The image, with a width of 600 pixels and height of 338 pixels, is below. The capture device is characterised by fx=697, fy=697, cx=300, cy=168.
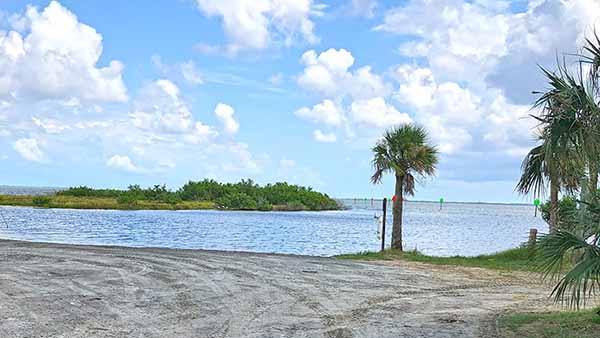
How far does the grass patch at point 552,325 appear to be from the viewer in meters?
9.08

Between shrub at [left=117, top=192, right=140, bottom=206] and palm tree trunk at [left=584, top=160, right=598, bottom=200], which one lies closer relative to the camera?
palm tree trunk at [left=584, top=160, right=598, bottom=200]

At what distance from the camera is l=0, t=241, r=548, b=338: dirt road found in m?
9.31

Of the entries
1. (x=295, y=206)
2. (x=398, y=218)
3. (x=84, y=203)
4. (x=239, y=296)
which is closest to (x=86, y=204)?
(x=84, y=203)

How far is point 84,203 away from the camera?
85438mm

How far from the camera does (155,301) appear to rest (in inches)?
447

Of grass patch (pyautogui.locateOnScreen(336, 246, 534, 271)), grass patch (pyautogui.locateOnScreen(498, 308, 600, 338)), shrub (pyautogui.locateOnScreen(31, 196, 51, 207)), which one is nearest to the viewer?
grass patch (pyautogui.locateOnScreen(498, 308, 600, 338))

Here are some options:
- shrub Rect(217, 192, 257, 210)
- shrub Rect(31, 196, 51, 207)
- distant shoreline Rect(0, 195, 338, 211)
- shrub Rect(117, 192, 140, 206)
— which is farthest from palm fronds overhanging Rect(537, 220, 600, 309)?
shrub Rect(217, 192, 257, 210)

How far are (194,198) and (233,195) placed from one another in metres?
7.68

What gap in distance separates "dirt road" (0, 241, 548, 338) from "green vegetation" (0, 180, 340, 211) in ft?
229

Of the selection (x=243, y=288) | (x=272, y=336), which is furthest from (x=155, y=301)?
(x=272, y=336)

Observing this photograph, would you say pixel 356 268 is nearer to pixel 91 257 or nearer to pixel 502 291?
pixel 502 291

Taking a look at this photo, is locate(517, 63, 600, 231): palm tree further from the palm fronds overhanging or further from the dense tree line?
the dense tree line

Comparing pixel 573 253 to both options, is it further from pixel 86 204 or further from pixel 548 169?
pixel 86 204

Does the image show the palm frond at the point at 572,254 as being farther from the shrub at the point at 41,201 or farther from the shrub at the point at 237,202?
the shrub at the point at 237,202
